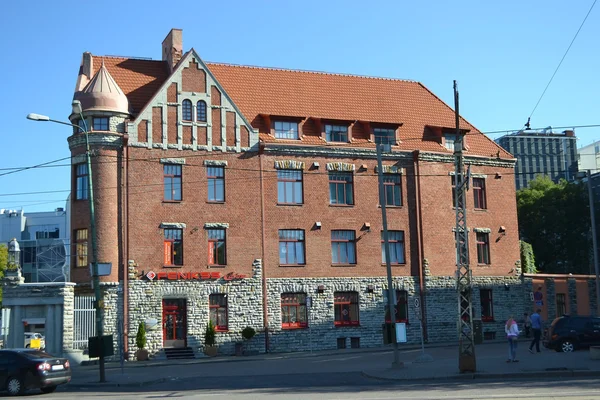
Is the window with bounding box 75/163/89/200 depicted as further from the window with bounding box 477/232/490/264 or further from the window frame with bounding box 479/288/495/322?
the window frame with bounding box 479/288/495/322

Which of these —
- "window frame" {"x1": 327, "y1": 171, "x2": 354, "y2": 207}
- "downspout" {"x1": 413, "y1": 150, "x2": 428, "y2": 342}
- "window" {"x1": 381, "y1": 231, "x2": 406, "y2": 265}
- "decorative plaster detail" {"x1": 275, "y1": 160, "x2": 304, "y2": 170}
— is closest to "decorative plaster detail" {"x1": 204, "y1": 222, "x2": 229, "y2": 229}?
"decorative plaster detail" {"x1": 275, "y1": 160, "x2": 304, "y2": 170}

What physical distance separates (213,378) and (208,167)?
15845 millimetres

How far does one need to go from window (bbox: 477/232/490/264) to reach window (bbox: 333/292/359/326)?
8772 mm

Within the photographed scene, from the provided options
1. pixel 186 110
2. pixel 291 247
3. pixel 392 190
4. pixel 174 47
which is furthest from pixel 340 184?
pixel 174 47

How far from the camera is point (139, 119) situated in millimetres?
39531

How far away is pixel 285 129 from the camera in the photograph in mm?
43375

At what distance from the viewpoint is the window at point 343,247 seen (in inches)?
1694

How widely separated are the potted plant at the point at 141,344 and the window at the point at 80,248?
4336 mm

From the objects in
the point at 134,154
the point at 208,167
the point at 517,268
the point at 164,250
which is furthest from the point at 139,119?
the point at 517,268

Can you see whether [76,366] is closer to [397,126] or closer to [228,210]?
[228,210]

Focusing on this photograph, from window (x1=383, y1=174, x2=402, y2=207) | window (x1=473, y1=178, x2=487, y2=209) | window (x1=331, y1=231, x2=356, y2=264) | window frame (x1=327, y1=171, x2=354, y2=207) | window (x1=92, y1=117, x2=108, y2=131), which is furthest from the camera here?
window (x1=473, y1=178, x2=487, y2=209)

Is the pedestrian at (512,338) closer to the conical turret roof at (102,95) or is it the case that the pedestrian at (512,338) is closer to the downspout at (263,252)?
the downspout at (263,252)

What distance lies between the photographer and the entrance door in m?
39.2

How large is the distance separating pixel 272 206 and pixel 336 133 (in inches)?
Answer: 240
